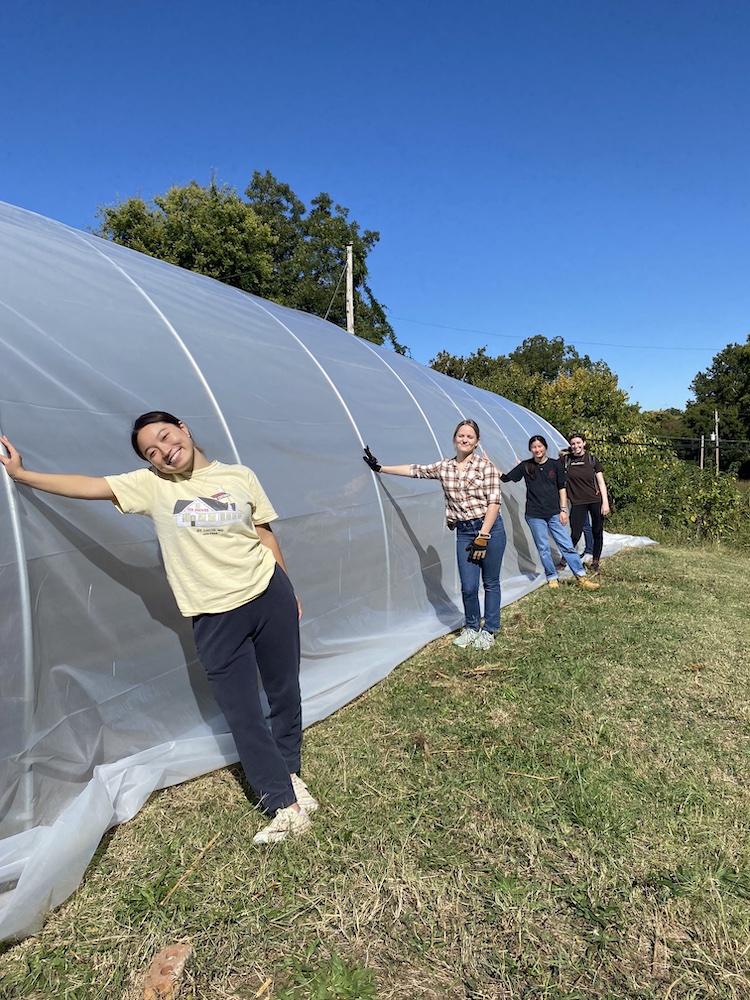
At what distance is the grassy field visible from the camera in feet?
6.38

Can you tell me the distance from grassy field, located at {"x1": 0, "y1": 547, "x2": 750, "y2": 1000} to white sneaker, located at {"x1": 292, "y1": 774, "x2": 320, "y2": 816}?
0.09 meters

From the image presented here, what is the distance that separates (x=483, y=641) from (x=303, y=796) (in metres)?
2.52

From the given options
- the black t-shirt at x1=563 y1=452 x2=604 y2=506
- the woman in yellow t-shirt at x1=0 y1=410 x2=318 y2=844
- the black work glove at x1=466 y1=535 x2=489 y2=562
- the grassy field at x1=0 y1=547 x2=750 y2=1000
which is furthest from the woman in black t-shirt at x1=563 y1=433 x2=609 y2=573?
the woman in yellow t-shirt at x1=0 y1=410 x2=318 y2=844

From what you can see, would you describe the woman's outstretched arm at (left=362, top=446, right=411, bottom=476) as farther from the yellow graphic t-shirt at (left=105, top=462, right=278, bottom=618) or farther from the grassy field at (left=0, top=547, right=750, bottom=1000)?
the yellow graphic t-shirt at (left=105, top=462, right=278, bottom=618)

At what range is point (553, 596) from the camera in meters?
6.71

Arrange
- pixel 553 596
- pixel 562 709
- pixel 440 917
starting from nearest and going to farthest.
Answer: pixel 440 917, pixel 562 709, pixel 553 596

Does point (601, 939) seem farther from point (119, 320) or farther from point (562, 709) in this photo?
point (119, 320)

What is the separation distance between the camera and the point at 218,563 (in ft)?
7.84

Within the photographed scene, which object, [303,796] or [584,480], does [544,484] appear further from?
[303,796]

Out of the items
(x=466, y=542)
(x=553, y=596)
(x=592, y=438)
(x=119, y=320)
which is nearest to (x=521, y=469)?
(x=553, y=596)

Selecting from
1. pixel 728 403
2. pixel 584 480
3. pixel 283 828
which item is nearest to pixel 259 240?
pixel 584 480

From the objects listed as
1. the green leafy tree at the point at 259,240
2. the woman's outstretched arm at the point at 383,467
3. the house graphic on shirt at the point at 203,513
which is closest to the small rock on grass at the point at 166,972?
the house graphic on shirt at the point at 203,513

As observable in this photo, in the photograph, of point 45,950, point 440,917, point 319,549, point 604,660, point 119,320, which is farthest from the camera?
point 604,660

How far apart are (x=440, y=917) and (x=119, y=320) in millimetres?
3332
